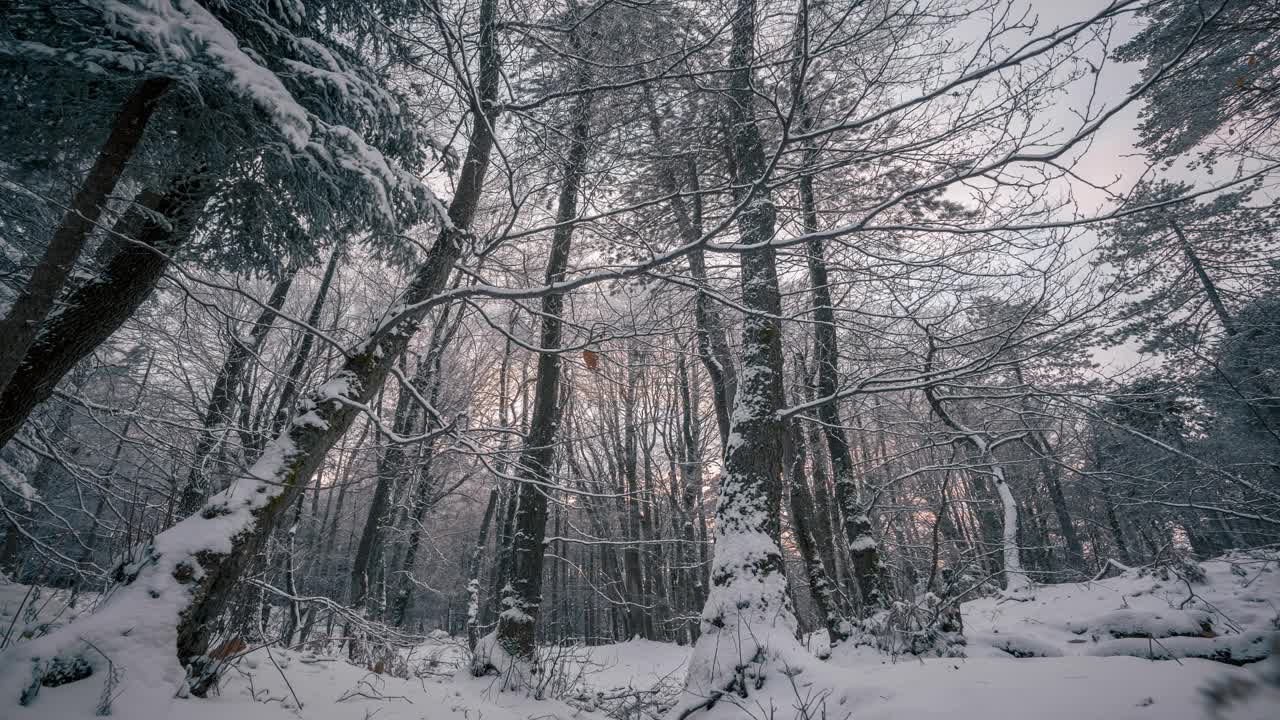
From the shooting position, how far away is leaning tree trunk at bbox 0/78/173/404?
9.16 ft

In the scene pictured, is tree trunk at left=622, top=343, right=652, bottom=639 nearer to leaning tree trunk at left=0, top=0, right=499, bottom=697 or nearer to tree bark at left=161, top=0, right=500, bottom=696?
tree bark at left=161, top=0, right=500, bottom=696

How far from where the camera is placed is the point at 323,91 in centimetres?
377

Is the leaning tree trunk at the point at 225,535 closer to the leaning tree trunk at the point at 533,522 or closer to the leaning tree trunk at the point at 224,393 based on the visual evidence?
the leaning tree trunk at the point at 533,522

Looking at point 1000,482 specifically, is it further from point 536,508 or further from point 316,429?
point 316,429

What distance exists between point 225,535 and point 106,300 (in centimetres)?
242

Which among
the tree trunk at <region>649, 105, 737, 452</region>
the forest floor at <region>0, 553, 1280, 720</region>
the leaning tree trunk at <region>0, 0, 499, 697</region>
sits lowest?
the forest floor at <region>0, 553, 1280, 720</region>

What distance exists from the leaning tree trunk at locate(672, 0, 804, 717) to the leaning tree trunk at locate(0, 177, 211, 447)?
15.6 feet

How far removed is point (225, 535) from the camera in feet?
9.75

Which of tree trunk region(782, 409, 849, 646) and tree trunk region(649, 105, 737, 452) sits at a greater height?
tree trunk region(649, 105, 737, 452)

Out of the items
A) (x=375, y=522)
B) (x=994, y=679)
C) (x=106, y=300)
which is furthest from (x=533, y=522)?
(x=375, y=522)

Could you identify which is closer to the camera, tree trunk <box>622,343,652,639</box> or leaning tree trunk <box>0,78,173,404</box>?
leaning tree trunk <box>0,78,173,404</box>

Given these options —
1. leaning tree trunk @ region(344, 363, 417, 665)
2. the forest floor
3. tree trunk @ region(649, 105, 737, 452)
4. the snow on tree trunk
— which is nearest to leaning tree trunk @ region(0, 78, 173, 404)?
the forest floor

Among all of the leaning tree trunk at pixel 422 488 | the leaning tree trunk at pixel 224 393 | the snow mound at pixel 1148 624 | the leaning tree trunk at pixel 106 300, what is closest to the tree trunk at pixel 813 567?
the snow mound at pixel 1148 624

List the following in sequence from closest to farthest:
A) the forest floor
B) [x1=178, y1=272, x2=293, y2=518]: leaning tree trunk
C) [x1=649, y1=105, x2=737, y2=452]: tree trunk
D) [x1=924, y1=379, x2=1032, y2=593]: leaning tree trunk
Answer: the forest floor → [x1=924, y1=379, x2=1032, y2=593]: leaning tree trunk → [x1=178, y1=272, x2=293, y2=518]: leaning tree trunk → [x1=649, y1=105, x2=737, y2=452]: tree trunk
